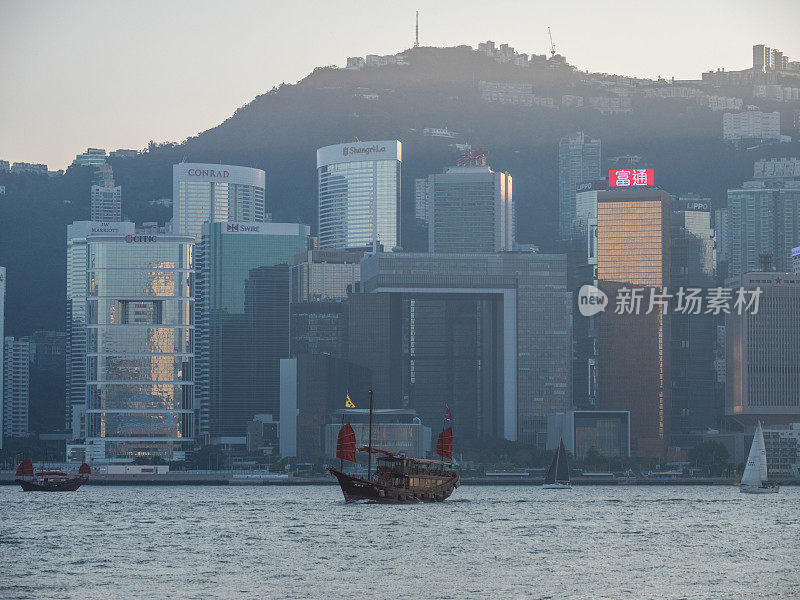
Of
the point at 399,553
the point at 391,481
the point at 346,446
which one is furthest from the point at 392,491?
the point at 399,553

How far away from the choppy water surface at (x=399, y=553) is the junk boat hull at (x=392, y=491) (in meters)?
2.87

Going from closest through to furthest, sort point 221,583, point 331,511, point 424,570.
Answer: point 221,583 → point 424,570 → point 331,511

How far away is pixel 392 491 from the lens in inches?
6998

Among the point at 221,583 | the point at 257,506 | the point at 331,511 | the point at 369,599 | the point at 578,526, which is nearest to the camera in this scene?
the point at 369,599

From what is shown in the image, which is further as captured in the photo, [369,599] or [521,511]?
[521,511]

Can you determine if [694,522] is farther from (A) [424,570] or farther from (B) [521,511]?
(A) [424,570]

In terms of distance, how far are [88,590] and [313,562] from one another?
20.9 meters

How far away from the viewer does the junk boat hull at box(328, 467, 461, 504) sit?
7008 inches

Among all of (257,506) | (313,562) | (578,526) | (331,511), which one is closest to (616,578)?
(313,562)

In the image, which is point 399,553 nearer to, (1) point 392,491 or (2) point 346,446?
(1) point 392,491

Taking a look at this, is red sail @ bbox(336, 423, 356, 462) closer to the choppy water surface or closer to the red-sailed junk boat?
the red-sailed junk boat

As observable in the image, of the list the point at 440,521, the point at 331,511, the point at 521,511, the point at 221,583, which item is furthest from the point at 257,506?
the point at 221,583

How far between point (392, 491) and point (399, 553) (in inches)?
2434

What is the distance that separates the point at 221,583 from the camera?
96.6m
